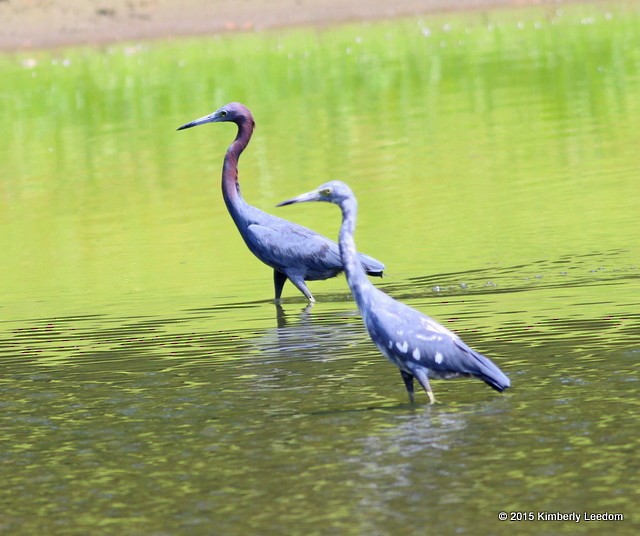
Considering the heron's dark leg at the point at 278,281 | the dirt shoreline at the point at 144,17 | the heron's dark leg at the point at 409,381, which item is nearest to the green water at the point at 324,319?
the heron's dark leg at the point at 409,381

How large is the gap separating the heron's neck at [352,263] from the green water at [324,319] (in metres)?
0.66

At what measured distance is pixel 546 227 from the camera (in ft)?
47.1

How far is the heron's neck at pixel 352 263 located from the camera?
28.9ft

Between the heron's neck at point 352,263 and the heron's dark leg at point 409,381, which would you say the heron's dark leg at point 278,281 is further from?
the heron's dark leg at point 409,381

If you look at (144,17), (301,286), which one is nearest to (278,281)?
(301,286)

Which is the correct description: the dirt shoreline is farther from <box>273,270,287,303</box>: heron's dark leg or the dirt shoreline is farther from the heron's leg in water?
the heron's leg in water

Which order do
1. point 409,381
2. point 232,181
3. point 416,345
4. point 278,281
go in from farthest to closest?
point 232,181 → point 278,281 → point 409,381 → point 416,345

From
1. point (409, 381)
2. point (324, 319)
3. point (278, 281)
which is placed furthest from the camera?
point (278, 281)

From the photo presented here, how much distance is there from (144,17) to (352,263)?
103 ft

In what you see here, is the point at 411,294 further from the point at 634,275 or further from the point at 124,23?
the point at 124,23

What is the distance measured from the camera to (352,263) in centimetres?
889

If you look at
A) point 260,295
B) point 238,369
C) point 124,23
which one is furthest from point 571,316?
point 124,23

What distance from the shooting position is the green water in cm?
721

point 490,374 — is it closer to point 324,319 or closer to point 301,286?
point 324,319
